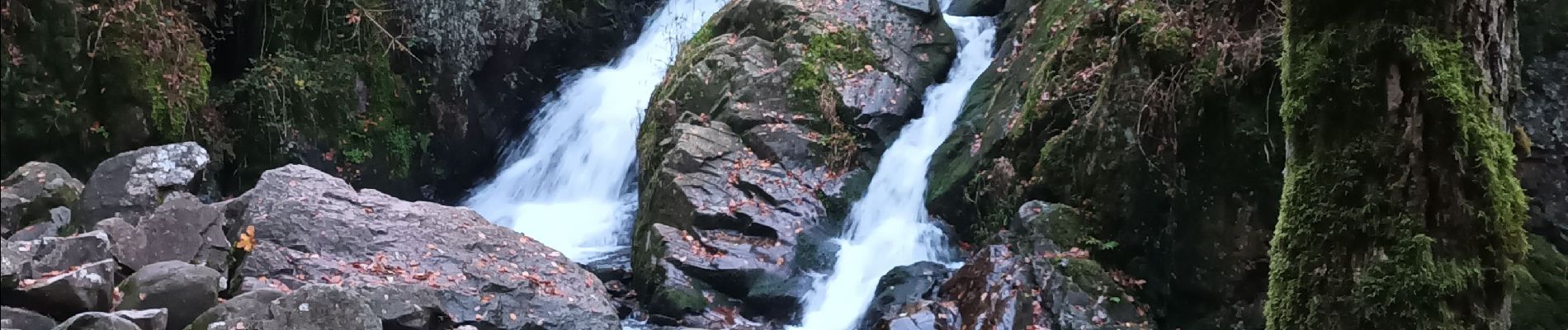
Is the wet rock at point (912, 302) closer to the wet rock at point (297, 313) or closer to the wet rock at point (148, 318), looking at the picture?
the wet rock at point (297, 313)

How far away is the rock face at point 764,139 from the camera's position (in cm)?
887

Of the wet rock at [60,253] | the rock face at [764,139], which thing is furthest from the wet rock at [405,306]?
the rock face at [764,139]

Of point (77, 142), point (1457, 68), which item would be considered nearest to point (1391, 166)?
point (1457, 68)

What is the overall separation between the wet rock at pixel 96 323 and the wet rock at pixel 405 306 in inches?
52.6

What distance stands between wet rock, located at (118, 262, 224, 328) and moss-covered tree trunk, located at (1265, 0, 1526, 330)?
237 inches

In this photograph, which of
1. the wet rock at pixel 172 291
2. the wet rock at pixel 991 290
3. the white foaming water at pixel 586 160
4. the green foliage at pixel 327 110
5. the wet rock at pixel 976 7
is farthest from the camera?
the wet rock at pixel 976 7

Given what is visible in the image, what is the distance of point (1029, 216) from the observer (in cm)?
751

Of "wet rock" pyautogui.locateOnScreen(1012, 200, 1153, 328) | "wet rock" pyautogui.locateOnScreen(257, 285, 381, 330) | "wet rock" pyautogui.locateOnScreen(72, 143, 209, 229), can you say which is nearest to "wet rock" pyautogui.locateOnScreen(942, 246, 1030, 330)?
"wet rock" pyautogui.locateOnScreen(1012, 200, 1153, 328)

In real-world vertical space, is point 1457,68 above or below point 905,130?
above

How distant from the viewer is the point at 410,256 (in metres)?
7.50

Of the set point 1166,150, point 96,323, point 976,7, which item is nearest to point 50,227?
point 96,323

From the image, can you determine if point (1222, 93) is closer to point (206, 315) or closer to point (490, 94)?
point (206, 315)

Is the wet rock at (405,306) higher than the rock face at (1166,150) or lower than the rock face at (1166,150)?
lower

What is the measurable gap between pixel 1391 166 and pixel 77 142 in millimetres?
7772
